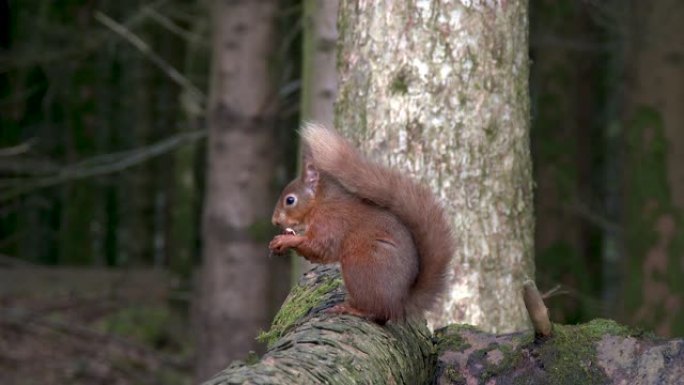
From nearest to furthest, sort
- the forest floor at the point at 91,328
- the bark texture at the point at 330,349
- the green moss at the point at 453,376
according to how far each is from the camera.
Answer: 1. the bark texture at the point at 330,349
2. the green moss at the point at 453,376
3. the forest floor at the point at 91,328

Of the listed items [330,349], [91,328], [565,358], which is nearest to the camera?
[330,349]

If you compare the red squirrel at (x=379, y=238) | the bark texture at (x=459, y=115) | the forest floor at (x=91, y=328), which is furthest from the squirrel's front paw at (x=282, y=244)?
the forest floor at (x=91, y=328)

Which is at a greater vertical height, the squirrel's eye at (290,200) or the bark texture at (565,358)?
the squirrel's eye at (290,200)

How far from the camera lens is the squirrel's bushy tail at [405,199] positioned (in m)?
3.46

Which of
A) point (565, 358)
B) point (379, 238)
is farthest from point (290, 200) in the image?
point (565, 358)

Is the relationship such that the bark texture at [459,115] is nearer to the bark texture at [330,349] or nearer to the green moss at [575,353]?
the bark texture at [330,349]

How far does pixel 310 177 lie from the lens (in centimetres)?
399

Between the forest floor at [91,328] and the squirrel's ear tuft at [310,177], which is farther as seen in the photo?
the forest floor at [91,328]

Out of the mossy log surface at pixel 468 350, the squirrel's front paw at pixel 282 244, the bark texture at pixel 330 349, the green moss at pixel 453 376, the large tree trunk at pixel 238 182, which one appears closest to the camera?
the bark texture at pixel 330 349

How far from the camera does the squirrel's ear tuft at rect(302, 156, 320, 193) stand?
3977 mm

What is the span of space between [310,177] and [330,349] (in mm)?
1126

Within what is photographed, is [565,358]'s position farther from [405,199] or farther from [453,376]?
[405,199]

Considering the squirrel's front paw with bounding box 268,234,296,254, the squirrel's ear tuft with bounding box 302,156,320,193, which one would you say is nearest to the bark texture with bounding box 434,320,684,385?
the squirrel's front paw with bounding box 268,234,296,254

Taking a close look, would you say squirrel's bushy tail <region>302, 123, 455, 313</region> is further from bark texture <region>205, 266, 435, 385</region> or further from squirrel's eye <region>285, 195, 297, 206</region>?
squirrel's eye <region>285, 195, 297, 206</region>
